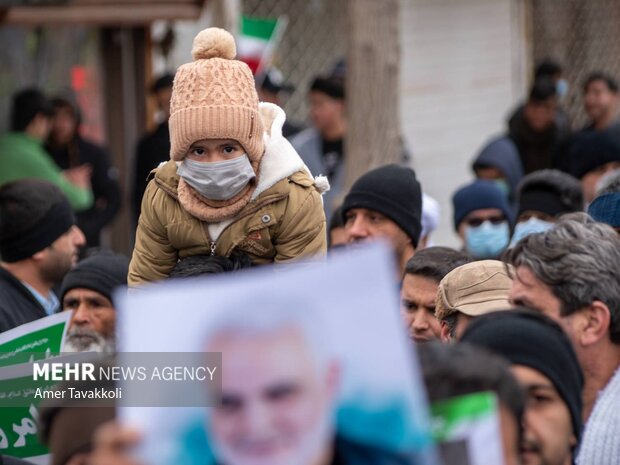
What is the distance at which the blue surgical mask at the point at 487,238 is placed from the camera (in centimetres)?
700

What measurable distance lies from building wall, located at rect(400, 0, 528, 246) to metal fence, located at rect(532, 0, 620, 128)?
2.65 feet

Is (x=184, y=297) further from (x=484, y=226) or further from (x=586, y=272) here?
(x=484, y=226)

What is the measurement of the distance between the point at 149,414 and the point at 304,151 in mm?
6526

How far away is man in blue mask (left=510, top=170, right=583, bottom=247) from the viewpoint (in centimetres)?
665

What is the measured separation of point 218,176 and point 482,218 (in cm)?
339

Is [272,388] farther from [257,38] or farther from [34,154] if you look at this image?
[257,38]

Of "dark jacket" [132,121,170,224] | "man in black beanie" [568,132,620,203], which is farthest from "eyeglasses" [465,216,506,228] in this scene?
"dark jacket" [132,121,170,224]

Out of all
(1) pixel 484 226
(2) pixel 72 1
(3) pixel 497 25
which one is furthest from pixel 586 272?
(3) pixel 497 25

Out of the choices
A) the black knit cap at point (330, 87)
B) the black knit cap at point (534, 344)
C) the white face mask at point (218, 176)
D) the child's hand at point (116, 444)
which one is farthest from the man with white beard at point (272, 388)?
the black knit cap at point (330, 87)

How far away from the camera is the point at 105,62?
35.9 ft

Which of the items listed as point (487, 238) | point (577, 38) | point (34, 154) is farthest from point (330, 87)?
point (577, 38)

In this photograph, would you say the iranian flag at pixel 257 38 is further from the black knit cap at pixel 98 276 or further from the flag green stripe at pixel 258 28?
the black knit cap at pixel 98 276

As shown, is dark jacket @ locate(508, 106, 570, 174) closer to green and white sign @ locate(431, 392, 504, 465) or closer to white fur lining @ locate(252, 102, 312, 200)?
white fur lining @ locate(252, 102, 312, 200)

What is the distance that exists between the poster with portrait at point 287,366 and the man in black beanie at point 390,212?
3294 mm
